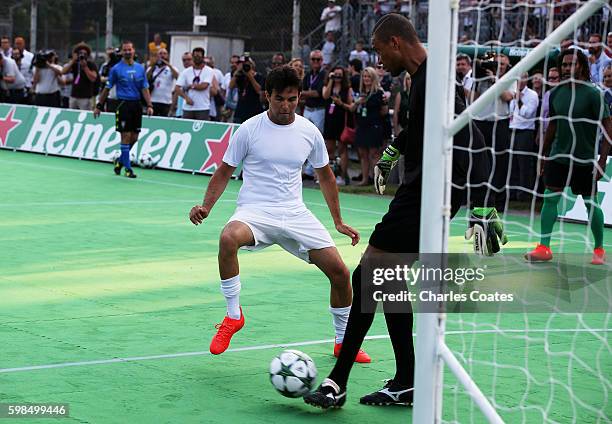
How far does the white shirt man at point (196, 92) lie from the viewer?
846 inches

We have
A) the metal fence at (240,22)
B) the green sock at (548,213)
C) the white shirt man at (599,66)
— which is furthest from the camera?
the metal fence at (240,22)

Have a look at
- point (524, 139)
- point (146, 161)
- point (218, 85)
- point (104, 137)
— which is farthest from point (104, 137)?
point (524, 139)

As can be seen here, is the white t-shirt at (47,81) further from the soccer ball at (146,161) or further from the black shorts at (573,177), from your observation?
the black shorts at (573,177)

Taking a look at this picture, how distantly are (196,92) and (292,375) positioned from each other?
16.2 m

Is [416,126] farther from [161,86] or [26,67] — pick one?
[26,67]

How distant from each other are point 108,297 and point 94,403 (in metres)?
3.14

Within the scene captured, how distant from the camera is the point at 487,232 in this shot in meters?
8.26

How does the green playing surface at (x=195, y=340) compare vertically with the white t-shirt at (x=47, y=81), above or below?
below

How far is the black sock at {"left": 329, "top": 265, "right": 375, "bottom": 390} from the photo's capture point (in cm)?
591

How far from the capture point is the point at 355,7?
2442 centimetres

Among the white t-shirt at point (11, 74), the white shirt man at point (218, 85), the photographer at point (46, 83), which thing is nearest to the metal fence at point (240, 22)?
the white shirt man at point (218, 85)

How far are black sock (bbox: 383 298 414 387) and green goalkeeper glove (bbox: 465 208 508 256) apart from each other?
6.63ft

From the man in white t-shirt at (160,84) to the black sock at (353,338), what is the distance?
17344 mm

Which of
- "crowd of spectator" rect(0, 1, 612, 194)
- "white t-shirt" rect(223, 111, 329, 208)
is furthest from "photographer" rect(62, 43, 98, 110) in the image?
"white t-shirt" rect(223, 111, 329, 208)
